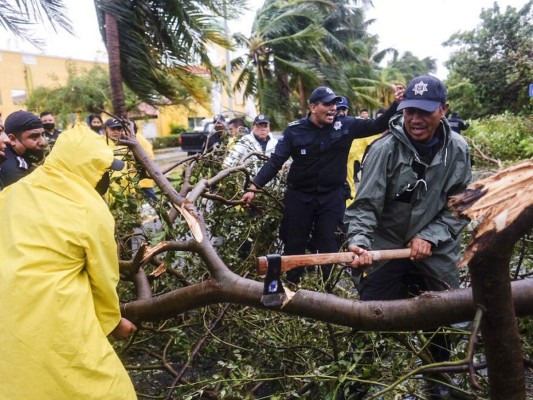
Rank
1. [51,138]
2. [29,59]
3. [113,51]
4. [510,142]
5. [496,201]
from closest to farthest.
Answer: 1. [496,201]
2. [51,138]
3. [113,51]
4. [510,142]
5. [29,59]

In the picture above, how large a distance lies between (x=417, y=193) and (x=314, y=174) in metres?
1.76

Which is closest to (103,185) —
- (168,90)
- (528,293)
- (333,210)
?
(528,293)

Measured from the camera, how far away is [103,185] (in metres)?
2.60

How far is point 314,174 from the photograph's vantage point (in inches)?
171

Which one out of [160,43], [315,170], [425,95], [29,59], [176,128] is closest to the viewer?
[425,95]

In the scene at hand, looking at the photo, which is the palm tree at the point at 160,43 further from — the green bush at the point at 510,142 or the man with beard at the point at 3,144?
the green bush at the point at 510,142

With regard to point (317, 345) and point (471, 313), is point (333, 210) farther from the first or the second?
point (471, 313)

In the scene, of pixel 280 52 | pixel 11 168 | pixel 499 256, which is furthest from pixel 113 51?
pixel 280 52

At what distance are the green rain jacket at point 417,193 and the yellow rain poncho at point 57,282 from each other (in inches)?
50.8

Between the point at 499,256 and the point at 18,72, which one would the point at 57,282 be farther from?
the point at 18,72

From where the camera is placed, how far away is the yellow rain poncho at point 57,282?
6.48ft

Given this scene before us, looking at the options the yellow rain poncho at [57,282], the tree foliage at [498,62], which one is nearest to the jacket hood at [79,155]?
the yellow rain poncho at [57,282]

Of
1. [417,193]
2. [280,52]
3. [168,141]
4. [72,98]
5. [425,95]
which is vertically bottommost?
[168,141]

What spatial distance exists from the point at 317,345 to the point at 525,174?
171cm
